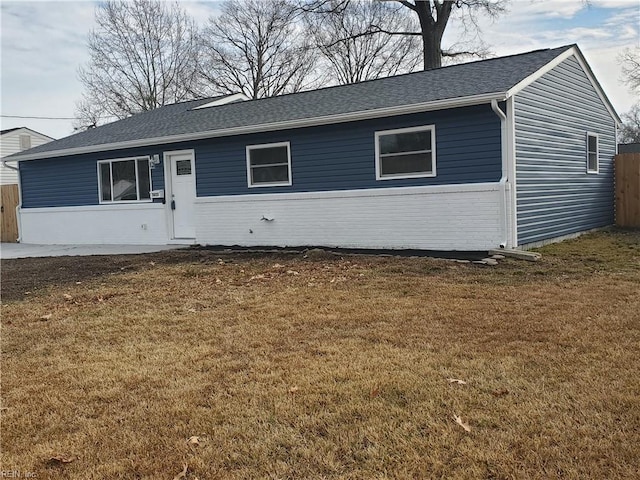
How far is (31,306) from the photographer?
670 centimetres

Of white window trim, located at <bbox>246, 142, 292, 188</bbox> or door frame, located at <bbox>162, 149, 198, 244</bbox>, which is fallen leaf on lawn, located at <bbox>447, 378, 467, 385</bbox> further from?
door frame, located at <bbox>162, 149, 198, 244</bbox>

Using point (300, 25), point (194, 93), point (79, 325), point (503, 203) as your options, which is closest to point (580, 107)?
point (503, 203)

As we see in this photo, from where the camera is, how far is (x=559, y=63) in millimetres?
11492

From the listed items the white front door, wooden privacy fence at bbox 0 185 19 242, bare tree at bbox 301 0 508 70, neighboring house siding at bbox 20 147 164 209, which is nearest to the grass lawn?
the white front door

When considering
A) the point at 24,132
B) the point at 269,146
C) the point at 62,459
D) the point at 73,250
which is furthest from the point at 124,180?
the point at 24,132

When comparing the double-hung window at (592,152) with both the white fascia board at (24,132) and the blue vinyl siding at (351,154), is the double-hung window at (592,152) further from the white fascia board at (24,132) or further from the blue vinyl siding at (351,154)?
the white fascia board at (24,132)

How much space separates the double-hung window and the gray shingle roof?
2.59m

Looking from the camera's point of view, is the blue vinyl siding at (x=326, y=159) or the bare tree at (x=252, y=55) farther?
the bare tree at (x=252, y=55)

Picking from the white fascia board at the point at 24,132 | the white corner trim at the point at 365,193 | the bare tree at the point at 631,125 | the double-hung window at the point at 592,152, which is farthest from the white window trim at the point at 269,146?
the bare tree at the point at 631,125

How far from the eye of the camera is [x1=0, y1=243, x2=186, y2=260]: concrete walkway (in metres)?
12.9

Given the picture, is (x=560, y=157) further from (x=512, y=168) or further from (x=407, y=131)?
(x=407, y=131)

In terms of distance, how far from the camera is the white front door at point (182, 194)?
→ 44.6 ft

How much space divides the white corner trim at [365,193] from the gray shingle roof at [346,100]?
151 cm

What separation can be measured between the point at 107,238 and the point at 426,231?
354 inches
